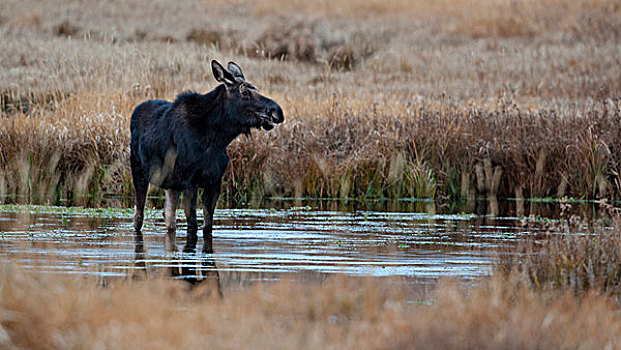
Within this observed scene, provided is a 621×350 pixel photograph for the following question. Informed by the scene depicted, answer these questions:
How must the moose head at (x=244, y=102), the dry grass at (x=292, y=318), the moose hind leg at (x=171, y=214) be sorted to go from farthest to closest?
1. the moose hind leg at (x=171, y=214)
2. the moose head at (x=244, y=102)
3. the dry grass at (x=292, y=318)

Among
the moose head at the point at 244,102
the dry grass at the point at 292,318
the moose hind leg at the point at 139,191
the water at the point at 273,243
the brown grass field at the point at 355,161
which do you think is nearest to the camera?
the dry grass at the point at 292,318

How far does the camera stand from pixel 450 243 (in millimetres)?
13188

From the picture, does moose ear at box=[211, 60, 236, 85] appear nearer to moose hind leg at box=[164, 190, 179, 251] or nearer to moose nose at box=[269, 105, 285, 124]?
moose nose at box=[269, 105, 285, 124]

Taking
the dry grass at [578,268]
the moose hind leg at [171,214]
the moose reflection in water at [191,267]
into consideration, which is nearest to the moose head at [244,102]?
the moose hind leg at [171,214]

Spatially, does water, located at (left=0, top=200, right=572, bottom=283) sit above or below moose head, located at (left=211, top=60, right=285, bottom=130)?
below

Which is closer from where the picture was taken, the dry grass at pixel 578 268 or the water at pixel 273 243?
the dry grass at pixel 578 268

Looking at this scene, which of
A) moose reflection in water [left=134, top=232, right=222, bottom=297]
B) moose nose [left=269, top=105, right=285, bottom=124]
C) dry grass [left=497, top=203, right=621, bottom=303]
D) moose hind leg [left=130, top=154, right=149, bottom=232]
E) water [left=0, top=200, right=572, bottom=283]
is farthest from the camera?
moose hind leg [left=130, top=154, right=149, bottom=232]

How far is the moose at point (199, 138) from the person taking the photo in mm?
13242

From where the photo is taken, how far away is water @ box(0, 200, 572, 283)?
10539 mm

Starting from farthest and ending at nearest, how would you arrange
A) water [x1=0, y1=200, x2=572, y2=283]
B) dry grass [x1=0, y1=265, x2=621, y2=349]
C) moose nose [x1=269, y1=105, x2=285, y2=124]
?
moose nose [x1=269, y1=105, x2=285, y2=124], water [x1=0, y1=200, x2=572, y2=283], dry grass [x1=0, y1=265, x2=621, y2=349]

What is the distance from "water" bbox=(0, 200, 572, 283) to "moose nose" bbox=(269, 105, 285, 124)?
4.85 feet

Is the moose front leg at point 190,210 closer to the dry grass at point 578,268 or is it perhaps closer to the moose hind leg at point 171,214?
the moose hind leg at point 171,214

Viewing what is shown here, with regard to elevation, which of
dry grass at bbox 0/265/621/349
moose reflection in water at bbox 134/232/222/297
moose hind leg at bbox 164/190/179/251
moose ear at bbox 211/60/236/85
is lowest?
dry grass at bbox 0/265/621/349

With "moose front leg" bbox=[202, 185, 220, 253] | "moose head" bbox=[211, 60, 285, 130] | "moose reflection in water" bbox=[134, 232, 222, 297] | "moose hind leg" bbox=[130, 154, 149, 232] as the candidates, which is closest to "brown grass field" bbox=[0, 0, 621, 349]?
"moose reflection in water" bbox=[134, 232, 222, 297]
